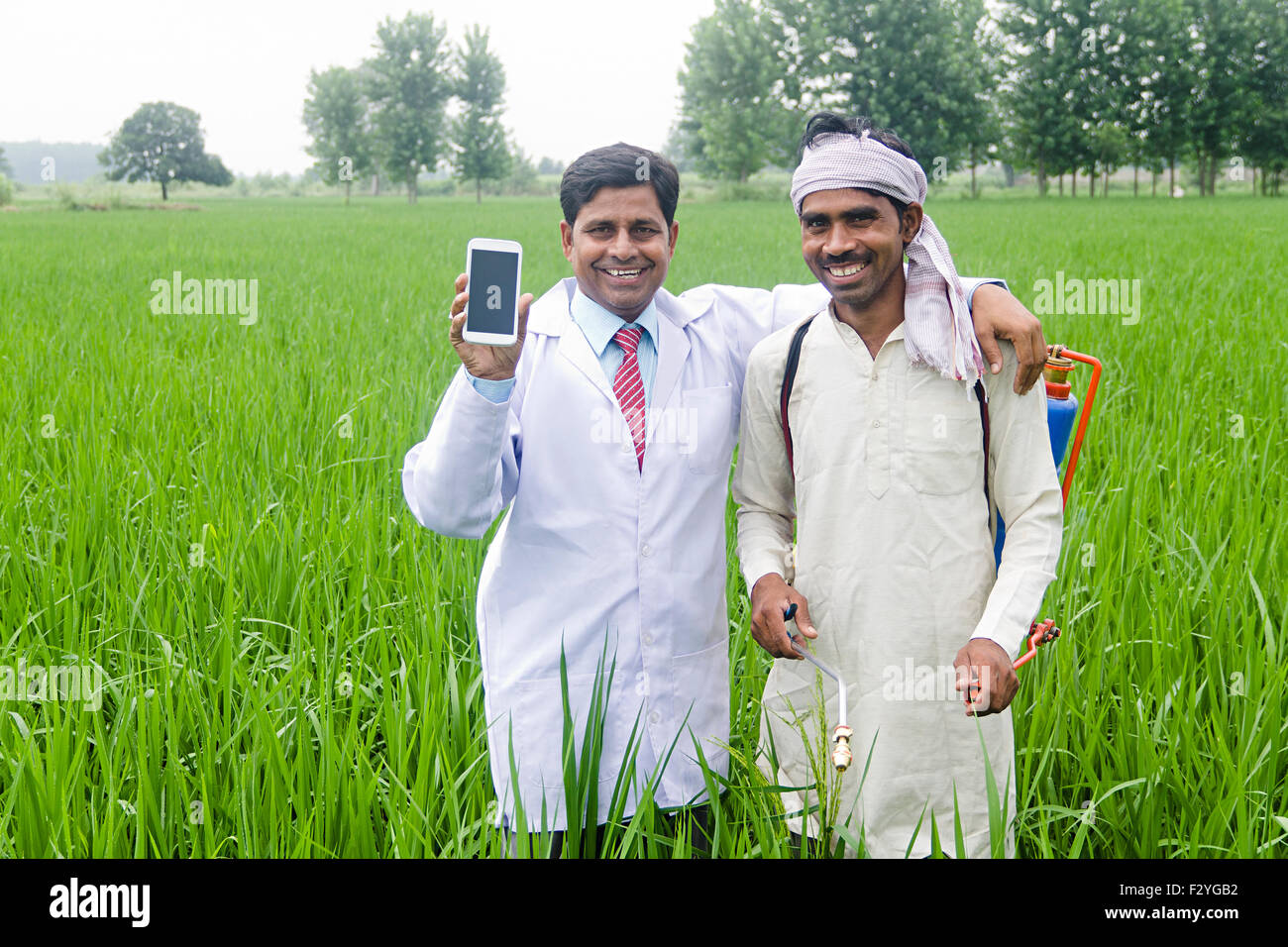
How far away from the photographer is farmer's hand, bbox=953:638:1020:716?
1260 mm

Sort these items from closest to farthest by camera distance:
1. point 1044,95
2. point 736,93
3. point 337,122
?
point 1044,95
point 736,93
point 337,122

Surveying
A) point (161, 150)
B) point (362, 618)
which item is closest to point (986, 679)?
point (362, 618)

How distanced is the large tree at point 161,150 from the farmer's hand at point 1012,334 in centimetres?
6060

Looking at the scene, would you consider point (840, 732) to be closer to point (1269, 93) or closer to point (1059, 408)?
point (1059, 408)

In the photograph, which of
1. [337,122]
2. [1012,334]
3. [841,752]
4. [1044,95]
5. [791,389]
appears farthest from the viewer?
[337,122]

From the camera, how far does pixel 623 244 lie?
150 centimetres

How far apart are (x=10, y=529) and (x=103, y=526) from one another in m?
0.22

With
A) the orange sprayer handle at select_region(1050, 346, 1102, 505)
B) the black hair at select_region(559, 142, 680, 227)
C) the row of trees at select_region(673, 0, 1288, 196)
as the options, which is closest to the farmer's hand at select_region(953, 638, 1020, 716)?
the orange sprayer handle at select_region(1050, 346, 1102, 505)

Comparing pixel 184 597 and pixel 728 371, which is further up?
pixel 728 371

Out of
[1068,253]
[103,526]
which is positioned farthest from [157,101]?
[103,526]

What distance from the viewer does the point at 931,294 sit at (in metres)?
1.37

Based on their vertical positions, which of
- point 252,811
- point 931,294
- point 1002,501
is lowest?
point 252,811

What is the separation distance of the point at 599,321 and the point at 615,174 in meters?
0.22
